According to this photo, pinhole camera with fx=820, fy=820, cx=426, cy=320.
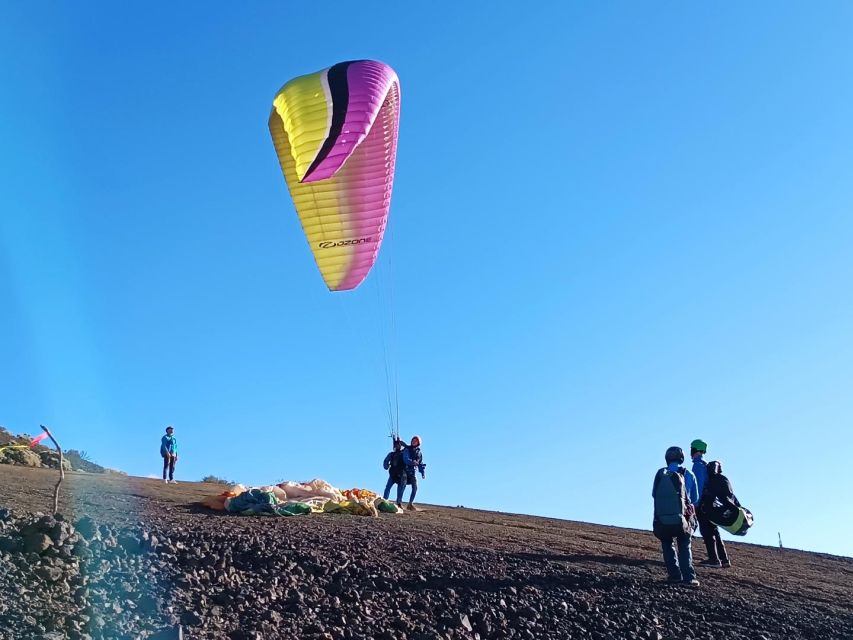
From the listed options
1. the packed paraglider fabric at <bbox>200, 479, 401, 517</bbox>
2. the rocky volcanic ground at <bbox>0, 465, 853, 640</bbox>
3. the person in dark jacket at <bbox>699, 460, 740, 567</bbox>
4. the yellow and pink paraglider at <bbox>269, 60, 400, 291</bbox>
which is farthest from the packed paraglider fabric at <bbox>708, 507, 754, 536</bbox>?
the yellow and pink paraglider at <bbox>269, 60, 400, 291</bbox>

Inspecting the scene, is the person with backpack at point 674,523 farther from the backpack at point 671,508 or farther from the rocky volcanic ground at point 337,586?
the rocky volcanic ground at point 337,586

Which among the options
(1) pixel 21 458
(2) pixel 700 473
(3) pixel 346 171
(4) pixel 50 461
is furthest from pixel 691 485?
(4) pixel 50 461

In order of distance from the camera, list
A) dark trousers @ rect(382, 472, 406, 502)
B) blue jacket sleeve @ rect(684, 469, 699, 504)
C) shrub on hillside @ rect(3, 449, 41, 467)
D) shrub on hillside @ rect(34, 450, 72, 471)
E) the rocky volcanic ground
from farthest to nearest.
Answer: shrub on hillside @ rect(34, 450, 72, 471), shrub on hillside @ rect(3, 449, 41, 467), dark trousers @ rect(382, 472, 406, 502), blue jacket sleeve @ rect(684, 469, 699, 504), the rocky volcanic ground

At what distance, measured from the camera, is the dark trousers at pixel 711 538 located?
10773mm

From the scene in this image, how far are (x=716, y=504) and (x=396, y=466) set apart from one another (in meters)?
5.99

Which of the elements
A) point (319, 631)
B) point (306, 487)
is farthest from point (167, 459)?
point (319, 631)

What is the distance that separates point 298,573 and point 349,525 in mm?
3355

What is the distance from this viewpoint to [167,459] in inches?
682

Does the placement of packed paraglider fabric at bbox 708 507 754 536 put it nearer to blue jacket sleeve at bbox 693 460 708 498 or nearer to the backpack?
blue jacket sleeve at bbox 693 460 708 498

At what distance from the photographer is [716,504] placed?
10.8 metres

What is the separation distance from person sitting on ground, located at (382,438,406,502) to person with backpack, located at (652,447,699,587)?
20.9 ft

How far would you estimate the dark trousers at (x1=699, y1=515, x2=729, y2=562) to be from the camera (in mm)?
10773

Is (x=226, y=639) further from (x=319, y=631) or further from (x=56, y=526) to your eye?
(x=56, y=526)

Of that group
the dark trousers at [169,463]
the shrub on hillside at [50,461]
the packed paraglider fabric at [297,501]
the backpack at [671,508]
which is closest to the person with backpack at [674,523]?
the backpack at [671,508]
